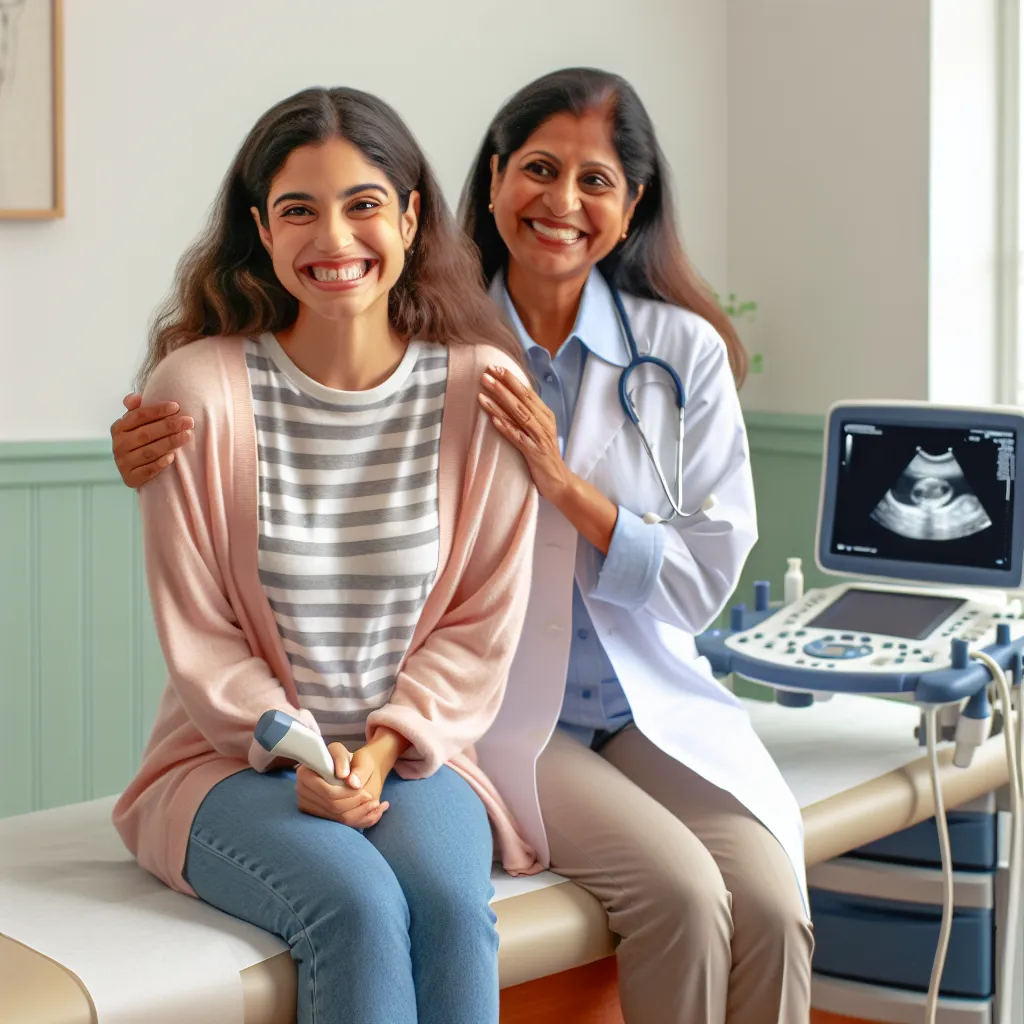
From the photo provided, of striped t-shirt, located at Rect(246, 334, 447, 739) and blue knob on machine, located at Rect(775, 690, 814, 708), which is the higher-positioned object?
striped t-shirt, located at Rect(246, 334, 447, 739)

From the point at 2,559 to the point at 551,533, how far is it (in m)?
1.18

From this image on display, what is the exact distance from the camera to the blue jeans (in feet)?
4.15

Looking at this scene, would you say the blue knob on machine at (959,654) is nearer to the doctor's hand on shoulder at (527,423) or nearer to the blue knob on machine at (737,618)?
the blue knob on machine at (737,618)

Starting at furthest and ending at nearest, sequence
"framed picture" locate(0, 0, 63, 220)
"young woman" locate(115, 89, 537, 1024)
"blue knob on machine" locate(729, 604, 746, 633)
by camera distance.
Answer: "framed picture" locate(0, 0, 63, 220) < "blue knob on machine" locate(729, 604, 746, 633) < "young woman" locate(115, 89, 537, 1024)

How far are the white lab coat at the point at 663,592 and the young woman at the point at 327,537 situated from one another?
0.12 m

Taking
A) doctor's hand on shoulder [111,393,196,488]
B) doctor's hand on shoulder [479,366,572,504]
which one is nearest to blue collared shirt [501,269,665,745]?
doctor's hand on shoulder [479,366,572,504]

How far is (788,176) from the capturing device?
3.05 m

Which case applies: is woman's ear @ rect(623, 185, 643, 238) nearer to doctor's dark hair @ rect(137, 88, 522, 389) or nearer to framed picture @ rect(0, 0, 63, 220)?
doctor's dark hair @ rect(137, 88, 522, 389)

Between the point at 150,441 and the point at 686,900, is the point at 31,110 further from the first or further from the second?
the point at 686,900

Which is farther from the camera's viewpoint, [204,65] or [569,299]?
[204,65]

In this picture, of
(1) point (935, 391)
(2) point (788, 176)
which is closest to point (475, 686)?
(1) point (935, 391)

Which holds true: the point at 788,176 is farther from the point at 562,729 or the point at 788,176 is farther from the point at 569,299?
the point at 562,729

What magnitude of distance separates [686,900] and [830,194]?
186 cm

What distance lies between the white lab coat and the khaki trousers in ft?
0.13
